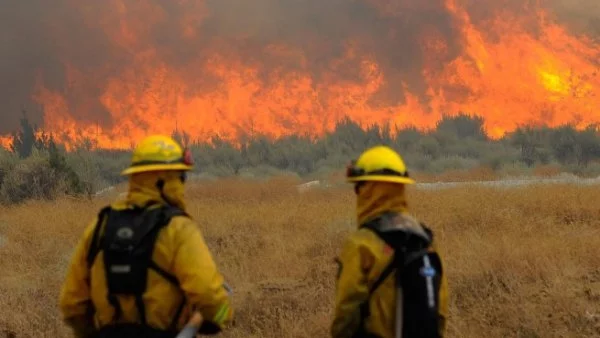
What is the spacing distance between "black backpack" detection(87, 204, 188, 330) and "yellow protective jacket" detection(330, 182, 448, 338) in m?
0.76

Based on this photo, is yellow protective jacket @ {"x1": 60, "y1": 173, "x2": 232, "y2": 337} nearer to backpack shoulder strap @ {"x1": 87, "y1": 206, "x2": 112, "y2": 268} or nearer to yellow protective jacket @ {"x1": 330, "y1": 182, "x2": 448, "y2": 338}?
backpack shoulder strap @ {"x1": 87, "y1": 206, "x2": 112, "y2": 268}

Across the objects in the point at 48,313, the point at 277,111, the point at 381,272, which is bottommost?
the point at 48,313

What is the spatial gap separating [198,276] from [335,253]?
16.9 feet

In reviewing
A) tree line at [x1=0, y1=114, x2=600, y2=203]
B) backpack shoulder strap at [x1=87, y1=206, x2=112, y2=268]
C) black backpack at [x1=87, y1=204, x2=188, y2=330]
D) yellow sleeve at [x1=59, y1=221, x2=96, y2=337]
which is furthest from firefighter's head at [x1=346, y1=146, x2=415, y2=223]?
tree line at [x1=0, y1=114, x2=600, y2=203]

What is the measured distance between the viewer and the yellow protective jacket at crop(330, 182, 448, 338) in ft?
8.95

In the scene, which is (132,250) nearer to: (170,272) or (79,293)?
(170,272)

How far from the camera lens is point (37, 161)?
1692 cm

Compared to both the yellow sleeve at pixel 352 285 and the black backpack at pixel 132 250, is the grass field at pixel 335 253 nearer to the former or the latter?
the yellow sleeve at pixel 352 285

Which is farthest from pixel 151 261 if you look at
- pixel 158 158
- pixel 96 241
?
pixel 158 158

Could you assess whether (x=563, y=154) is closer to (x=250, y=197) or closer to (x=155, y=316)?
(x=250, y=197)

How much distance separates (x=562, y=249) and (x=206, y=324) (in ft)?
16.6

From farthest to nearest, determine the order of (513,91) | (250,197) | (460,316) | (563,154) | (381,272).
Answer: (563,154) → (513,91) → (250,197) → (460,316) → (381,272)

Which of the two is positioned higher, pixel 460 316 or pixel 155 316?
pixel 155 316

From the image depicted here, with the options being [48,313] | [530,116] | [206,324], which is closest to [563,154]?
[530,116]
